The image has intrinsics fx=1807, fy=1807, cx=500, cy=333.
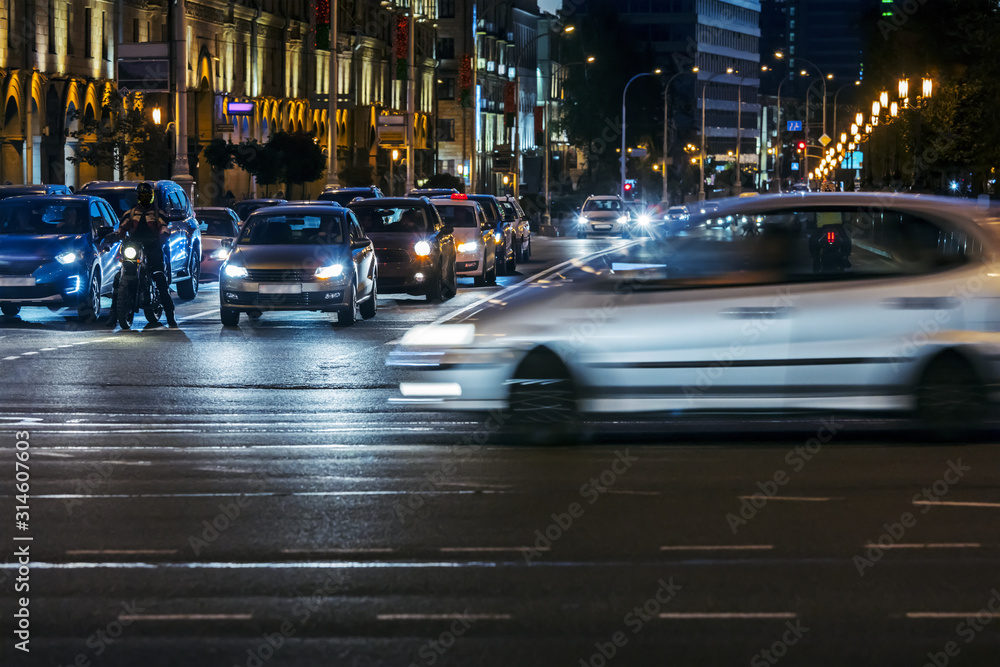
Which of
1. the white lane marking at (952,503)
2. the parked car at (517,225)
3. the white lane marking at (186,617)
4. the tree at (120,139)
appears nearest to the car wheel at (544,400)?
the white lane marking at (952,503)

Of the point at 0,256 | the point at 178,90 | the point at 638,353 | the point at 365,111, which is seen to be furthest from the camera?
the point at 365,111

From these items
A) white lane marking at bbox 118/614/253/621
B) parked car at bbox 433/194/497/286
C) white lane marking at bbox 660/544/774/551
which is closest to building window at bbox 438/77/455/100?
parked car at bbox 433/194/497/286

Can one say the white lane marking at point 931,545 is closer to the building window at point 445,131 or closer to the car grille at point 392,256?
the car grille at point 392,256

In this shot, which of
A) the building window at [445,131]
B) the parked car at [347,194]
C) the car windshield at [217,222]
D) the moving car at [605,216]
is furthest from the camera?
the building window at [445,131]

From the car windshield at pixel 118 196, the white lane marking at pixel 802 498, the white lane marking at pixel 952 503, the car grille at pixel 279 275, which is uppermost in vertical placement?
the car windshield at pixel 118 196

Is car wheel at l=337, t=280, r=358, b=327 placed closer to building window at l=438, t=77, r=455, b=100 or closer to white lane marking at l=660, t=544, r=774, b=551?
white lane marking at l=660, t=544, r=774, b=551

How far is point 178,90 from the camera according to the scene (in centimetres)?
→ 4547

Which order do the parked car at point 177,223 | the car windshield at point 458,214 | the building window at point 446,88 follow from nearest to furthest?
1. the parked car at point 177,223
2. the car windshield at point 458,214
3. the building window at point 446,88

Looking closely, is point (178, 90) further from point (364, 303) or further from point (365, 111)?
point (365, 111)

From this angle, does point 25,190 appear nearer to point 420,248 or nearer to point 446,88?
point 420,248

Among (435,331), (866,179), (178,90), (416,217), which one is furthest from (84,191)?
(866,179)

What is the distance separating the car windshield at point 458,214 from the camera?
111ft

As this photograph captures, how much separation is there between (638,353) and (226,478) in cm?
282

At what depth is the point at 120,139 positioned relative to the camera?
56.2m
